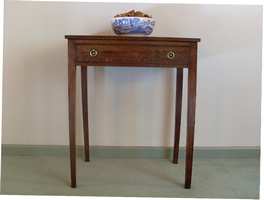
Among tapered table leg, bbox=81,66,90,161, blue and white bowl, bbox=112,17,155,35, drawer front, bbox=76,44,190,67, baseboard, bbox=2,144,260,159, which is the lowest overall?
baseboard, bbox=2,144,260,159

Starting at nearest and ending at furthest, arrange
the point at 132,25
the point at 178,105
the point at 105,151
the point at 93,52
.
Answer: the point at 93,52 → the point at 132,25 → the point at 178,105 → the point at 105,151

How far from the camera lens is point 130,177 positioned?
1.63 m

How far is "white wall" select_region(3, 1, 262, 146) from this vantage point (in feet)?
6.15

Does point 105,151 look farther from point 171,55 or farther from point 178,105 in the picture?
point 171,55

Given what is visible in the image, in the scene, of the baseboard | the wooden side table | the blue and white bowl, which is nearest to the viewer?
the wooden side table

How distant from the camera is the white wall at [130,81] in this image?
6.15ft

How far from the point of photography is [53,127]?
1927mm

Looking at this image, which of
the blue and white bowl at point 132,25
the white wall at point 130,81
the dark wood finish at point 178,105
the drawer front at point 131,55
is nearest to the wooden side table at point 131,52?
the drawer front at point 131,55

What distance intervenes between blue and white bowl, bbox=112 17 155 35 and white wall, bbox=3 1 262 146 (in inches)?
11.3

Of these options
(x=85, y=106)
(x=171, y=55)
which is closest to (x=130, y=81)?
(x=85, y=106)

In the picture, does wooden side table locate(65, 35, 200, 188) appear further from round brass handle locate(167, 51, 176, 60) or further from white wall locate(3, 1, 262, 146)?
white wall locate(3, 1, 262, 146)

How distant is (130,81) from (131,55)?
45cm

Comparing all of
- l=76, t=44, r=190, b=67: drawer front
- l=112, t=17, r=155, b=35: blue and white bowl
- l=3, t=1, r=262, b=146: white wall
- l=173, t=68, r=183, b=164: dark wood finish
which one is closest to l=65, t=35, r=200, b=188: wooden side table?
l=76, t=44, r=190, b=67: drawer front

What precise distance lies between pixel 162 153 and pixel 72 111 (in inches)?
24.1
